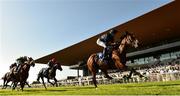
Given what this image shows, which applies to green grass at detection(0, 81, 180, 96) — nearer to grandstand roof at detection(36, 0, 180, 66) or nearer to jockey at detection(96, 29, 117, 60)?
jockey at detection(96, 29, 117, 60)

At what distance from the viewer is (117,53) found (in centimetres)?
1091

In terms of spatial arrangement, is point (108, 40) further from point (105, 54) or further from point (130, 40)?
point (130, 40)

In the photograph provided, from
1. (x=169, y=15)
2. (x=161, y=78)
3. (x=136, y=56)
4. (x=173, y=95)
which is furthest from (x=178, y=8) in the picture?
(x=173, y=95)

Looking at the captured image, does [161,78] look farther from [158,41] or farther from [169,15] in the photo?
[158,41]

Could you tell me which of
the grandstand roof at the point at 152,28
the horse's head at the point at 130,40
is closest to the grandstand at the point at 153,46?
the grandstand roof at the point at 152,28

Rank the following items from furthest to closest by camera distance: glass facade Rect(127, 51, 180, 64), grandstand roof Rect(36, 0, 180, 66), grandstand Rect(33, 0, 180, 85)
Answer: glass facade Rect(127, 51, 180, 64) → grandstand roof Rect(36, 0, 180, 66) → grandstand Rect(33, 0, 180, 85)

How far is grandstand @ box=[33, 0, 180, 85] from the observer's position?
25133 mm

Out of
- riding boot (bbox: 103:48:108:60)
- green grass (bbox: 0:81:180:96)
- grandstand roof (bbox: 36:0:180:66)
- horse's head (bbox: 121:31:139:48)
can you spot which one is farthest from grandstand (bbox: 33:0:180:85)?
green grass (bbox: 0:81:180:96)

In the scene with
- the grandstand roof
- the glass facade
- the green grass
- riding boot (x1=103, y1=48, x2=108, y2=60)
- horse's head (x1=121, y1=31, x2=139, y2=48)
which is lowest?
the green grass

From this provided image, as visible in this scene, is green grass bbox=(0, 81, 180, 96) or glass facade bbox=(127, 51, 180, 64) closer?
green grass bbox=(0, 81, 180, 96)

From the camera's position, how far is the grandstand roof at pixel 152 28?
27.9 metres

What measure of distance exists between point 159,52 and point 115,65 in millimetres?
30955

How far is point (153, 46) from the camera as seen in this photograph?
4244 cm

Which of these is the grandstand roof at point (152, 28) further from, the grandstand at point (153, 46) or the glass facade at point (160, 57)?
the glass facade at point (160, 57)
